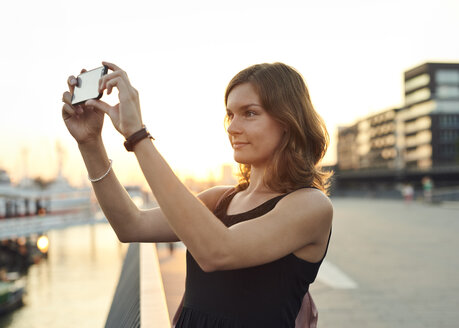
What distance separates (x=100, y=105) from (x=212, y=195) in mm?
601

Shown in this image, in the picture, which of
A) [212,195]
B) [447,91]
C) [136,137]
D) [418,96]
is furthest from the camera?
[418,96]

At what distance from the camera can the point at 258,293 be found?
1479 millimetres

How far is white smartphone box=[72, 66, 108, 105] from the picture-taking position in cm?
151

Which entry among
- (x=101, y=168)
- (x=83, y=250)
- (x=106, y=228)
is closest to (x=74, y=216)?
(x=83, y=250)

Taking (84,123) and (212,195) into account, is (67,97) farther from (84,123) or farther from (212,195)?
(212,195)

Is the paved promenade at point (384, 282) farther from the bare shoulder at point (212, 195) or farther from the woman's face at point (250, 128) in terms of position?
the woman's face at point (250, 128)

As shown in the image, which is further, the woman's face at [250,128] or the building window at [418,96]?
the building window at [418,96]

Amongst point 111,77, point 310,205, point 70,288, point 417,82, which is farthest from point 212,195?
point 417,82

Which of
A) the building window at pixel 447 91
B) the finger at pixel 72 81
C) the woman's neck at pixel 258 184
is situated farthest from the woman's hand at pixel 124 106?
the building window at pixel 447 91

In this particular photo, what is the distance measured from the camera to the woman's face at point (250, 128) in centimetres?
152

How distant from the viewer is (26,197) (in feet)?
164

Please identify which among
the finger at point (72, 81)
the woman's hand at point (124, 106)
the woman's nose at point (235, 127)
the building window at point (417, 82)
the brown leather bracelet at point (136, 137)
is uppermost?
the building window at point (417, 82)

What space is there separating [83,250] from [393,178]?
132 feet

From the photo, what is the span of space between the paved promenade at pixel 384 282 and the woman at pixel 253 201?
3575mm
